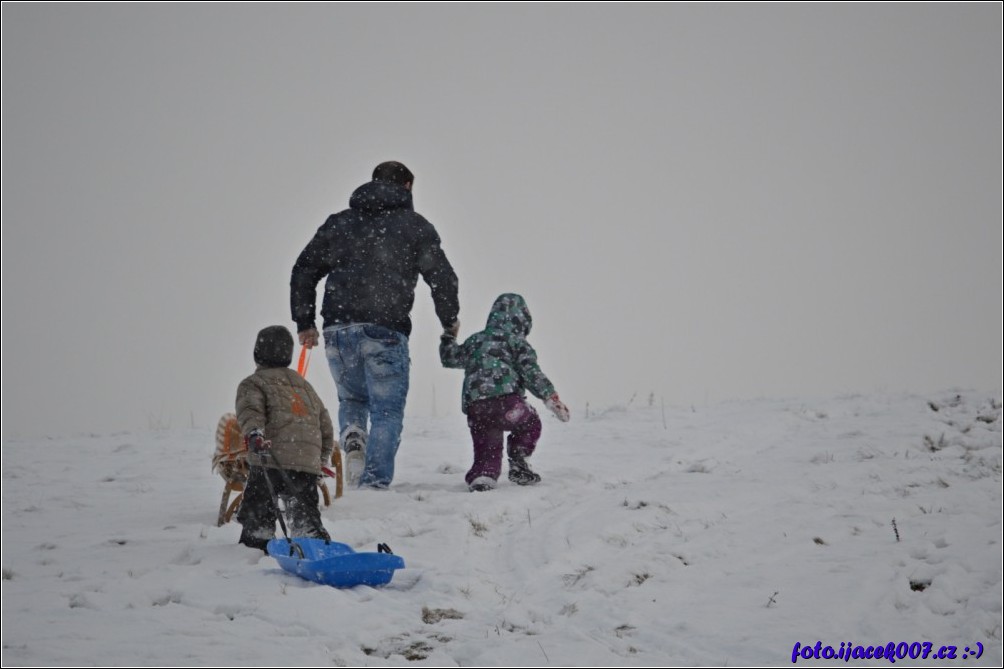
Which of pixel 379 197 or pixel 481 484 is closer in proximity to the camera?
pixel 481 484

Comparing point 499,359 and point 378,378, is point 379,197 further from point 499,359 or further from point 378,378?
point 499,359

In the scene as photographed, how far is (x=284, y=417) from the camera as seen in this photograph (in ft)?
19.5

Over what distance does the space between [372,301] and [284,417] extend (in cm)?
211

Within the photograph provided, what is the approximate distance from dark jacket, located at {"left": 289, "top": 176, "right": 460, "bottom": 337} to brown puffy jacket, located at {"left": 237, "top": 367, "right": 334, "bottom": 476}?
1.76 meters

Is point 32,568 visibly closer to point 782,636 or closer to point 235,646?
point 235,646

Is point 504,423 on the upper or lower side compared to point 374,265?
lower

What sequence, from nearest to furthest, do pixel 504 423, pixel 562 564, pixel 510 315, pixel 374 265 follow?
pixel 562 564 < pixel 374 265 < pixel 504 423 < pixel 510 315

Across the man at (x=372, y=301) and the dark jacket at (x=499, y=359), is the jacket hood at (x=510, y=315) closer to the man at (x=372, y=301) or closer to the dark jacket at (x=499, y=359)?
the dark jacket at (x=499, y=359)

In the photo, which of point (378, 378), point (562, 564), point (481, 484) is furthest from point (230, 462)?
point (562, 564)

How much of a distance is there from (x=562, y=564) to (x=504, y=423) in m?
3.16

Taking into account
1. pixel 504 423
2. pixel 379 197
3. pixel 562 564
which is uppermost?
pixel 379 197

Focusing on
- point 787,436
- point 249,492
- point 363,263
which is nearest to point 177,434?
point 363,263

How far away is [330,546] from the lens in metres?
4.98

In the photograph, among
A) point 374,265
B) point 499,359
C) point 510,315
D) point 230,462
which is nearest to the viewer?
point 230,462
